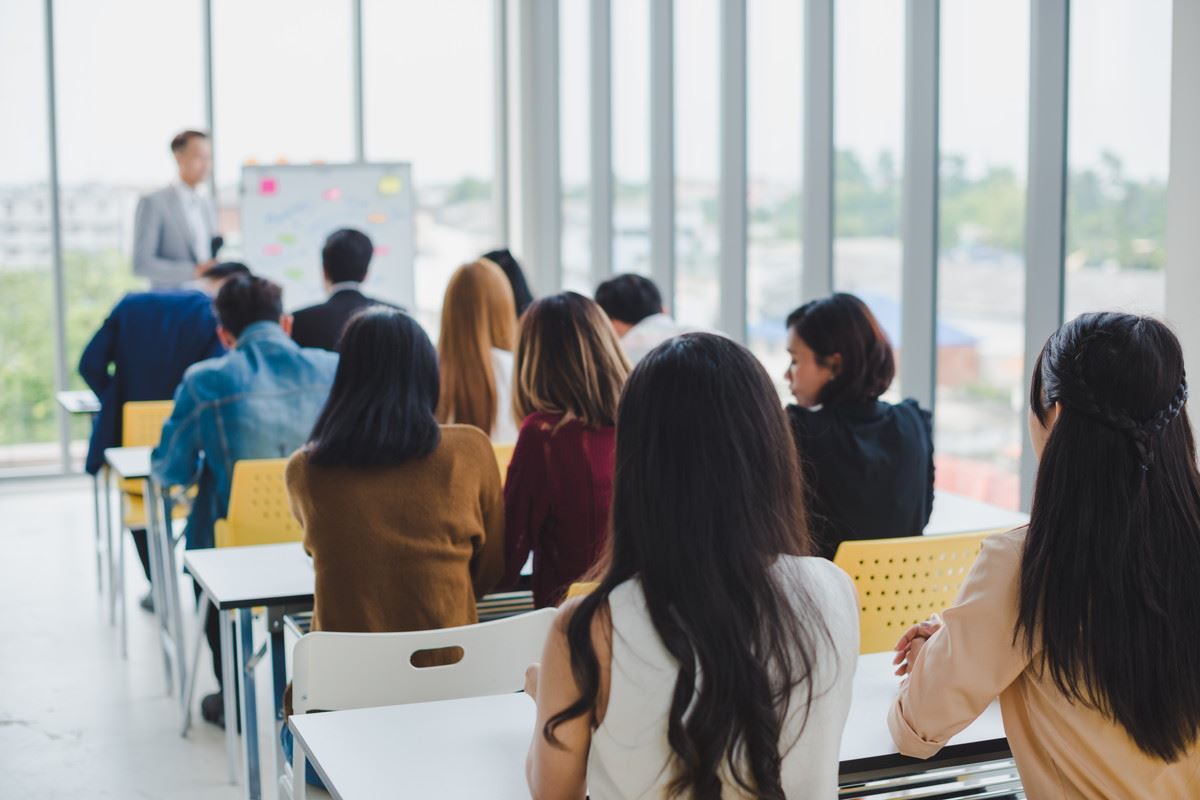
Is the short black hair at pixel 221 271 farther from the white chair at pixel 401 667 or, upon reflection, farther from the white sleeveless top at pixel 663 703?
the white sleeveless top at pixel 663 703

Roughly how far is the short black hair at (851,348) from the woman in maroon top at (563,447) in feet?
1.56

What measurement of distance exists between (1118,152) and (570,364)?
2172mm

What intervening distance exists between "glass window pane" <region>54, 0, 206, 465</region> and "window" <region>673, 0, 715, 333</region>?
339cm

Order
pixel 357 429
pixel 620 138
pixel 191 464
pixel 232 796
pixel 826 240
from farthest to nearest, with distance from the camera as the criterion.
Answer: pixel 620 138, pixel 826 240, pixel 191 464, pixel 232 796, pixel 357 429

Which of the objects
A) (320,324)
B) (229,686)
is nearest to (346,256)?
(320,324)

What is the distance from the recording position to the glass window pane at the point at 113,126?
27.6ft

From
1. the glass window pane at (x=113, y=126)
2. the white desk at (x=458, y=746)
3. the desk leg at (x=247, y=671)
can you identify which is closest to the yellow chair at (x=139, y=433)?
the desk leg at (x=247, y=671)

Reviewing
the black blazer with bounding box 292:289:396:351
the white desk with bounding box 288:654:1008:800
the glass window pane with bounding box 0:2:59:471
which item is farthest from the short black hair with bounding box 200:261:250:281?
the white desk with bounding box 288:654:1008:800

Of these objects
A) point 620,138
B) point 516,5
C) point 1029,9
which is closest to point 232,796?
point 1029,9

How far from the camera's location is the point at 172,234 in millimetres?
7441

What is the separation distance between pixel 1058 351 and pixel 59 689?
13.0ft

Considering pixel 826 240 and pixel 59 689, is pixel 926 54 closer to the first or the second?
pixel 826 240

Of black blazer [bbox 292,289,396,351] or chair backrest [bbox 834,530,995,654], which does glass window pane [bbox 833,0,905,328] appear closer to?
black blazer [bbox 292,289,396,351]

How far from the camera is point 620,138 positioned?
7961mm
